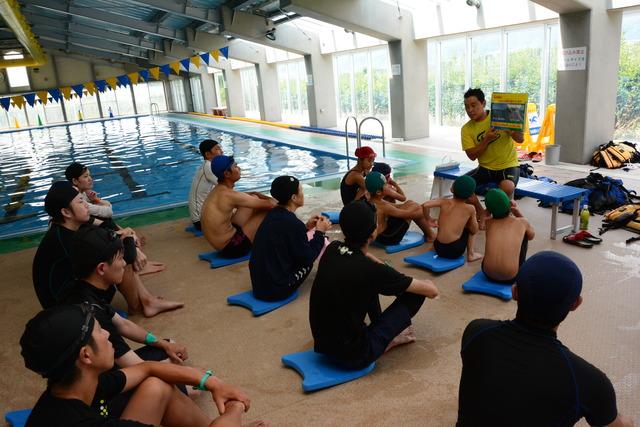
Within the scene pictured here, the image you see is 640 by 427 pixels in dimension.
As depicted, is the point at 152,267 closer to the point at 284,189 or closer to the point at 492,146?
the point at 284,189

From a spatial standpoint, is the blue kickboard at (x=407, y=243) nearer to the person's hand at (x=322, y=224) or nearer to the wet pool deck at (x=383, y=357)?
the wet pool deck at (x=383, y=357)

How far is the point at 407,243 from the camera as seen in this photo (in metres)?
5.36

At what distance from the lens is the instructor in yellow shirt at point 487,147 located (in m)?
5.62

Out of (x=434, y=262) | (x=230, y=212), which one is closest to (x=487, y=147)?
(x=434, y=262)

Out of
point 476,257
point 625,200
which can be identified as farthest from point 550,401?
point 625,200

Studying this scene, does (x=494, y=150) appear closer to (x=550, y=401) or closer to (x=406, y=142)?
(x=550, y=401)

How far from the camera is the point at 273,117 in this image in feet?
76.6

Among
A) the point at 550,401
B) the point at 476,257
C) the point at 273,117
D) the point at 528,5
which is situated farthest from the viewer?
the point at 273,117

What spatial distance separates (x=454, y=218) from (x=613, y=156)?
18.6ft

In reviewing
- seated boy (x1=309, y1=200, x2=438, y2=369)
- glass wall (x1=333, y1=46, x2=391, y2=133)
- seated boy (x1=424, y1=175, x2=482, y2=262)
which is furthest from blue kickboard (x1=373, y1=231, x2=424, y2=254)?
glass wall (x1=333, y1=46, x2=391, y2=133)

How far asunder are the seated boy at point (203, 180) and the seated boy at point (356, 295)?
11.3ft

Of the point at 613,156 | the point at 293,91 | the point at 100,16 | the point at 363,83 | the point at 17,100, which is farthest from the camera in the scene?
the point at 293,91

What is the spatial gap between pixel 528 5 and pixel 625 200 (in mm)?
6193

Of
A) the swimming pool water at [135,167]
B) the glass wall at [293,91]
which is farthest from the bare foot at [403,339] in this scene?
the glass wall at [293,91]
